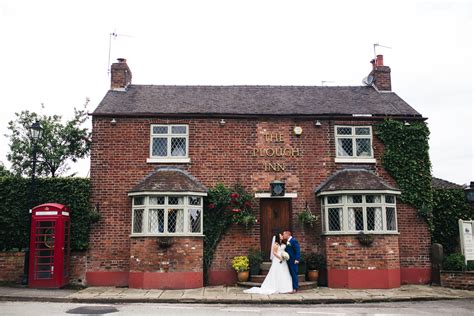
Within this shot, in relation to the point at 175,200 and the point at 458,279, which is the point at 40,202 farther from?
the point at 458,279

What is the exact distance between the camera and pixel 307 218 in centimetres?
1603

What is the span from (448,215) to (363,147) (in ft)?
13.6

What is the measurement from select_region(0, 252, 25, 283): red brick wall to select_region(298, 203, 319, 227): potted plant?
9601 mm

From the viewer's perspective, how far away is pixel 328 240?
50.8ft

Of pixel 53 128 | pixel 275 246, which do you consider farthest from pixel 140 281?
pixel 53 128

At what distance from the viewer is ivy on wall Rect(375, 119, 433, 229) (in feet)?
54.8

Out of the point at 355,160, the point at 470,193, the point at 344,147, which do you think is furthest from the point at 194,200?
the point at 470,193

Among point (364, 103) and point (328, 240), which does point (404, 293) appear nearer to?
point (328, 240)

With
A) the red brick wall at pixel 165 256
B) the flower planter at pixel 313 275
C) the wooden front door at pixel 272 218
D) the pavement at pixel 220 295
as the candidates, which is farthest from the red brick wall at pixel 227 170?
the pavement at pixel 220 295

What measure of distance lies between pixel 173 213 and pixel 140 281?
2.44 meters

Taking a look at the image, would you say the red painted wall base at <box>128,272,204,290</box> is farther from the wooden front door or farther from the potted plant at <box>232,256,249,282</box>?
the wooden front door

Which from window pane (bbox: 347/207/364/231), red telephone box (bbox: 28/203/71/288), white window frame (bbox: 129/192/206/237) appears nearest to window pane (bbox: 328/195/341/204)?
window pane (bbox: 347/207/364/231)

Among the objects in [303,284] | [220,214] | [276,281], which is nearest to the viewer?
[276,281]

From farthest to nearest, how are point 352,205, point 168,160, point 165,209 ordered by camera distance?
point 168,160
point 352,205
point 165,209
